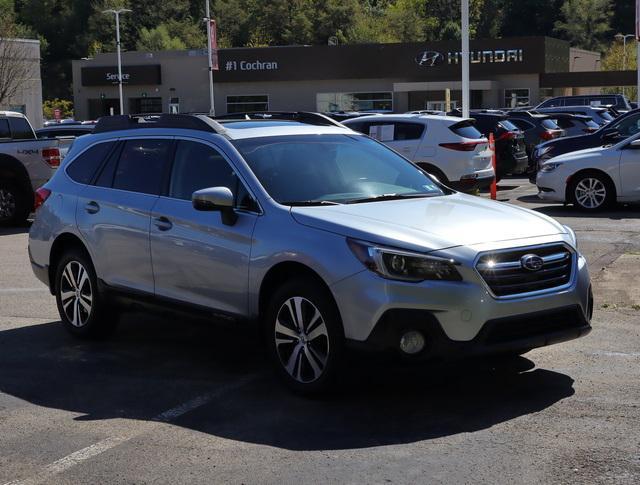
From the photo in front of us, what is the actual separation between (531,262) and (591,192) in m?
10.8

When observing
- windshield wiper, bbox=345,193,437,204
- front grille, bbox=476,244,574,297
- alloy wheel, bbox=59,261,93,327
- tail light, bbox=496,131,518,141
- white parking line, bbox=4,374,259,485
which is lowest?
white parking line, bbox=4,374,259,485

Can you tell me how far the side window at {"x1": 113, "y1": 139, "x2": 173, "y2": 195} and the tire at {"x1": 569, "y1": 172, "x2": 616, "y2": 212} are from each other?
10.1m

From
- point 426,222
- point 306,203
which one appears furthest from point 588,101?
point 426,222

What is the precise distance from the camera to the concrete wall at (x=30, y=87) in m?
48.3

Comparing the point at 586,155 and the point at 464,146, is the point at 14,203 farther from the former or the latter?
the point at 586,155

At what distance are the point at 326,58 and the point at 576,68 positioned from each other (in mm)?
20720

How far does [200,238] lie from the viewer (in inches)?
274

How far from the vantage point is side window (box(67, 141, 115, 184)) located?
8.32 metres

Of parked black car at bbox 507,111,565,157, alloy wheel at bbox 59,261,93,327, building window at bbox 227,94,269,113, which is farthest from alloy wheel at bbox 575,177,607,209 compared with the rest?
building window at bbox 227,94,269,113

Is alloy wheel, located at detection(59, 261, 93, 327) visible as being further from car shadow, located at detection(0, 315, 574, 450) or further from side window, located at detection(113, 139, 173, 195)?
side window, located at detection(113, 139, 173, 195)

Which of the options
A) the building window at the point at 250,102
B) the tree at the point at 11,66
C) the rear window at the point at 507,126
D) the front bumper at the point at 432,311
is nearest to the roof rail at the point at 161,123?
the front bumper at the point at 432,311

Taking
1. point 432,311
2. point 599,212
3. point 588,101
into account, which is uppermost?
point 588,101

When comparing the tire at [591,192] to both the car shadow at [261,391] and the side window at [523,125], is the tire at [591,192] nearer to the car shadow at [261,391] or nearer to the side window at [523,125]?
the side window at [523,125]

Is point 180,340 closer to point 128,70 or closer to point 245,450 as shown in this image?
point 245,450
